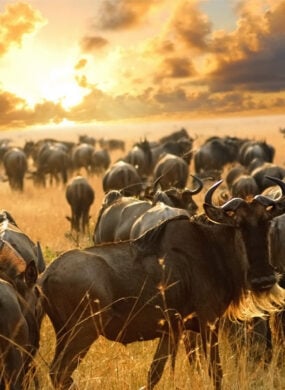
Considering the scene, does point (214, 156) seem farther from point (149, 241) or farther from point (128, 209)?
point (149, 241)

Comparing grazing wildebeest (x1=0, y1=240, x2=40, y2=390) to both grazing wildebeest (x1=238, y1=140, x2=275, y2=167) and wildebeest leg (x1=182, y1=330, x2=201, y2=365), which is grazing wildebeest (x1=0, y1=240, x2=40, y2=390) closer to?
wildebeest leg (x1=182, y1=330, x2=201, y2=365)

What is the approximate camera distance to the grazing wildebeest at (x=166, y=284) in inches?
206

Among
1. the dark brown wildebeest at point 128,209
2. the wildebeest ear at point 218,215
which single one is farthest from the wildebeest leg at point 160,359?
the dark brown wildebeest at point 128,209

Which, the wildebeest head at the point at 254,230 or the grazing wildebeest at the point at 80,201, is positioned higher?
the wildebeest head at the point at 254,230

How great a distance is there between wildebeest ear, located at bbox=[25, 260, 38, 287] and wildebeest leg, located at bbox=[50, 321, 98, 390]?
633 mm

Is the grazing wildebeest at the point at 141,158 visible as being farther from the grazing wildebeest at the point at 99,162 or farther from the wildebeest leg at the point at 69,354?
the wildebeest leg at the point at 69,354

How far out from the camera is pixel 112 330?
5.41 metres

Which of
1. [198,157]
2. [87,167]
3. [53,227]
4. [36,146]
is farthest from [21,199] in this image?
[36,146]

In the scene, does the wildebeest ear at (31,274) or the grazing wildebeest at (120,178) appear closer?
the wildebeest ear at (31,274)

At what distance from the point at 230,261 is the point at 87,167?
126ft

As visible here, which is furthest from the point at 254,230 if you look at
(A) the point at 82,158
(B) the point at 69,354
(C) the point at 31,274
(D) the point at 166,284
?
(A) the point at 82,158

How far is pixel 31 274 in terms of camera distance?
5.69 meters

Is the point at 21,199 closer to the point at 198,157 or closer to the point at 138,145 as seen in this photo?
the point at 138,145

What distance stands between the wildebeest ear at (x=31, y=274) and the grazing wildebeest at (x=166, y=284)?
15.6 inches
